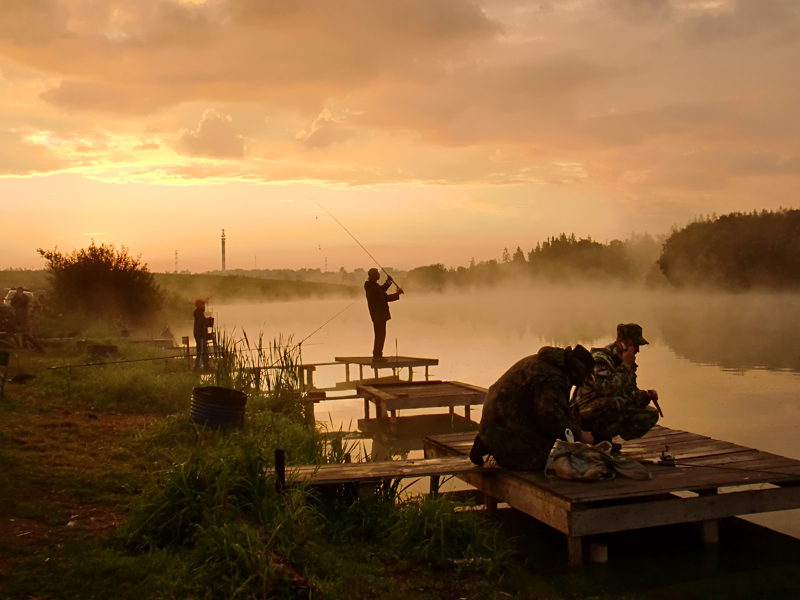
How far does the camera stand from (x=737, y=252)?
67375mm

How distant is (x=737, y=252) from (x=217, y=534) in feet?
230

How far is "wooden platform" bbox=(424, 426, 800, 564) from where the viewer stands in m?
5.84

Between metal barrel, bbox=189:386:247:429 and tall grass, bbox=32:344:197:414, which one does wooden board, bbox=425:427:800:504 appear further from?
tall grass, bbox=32:344:197:414

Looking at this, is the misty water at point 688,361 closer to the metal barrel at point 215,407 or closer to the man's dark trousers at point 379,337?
the metal barrel at point 215,407

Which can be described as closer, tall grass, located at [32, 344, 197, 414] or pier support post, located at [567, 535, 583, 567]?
pier support post, located at [567, 535, 583, 567]

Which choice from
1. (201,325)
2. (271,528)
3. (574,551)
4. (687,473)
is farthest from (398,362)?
(271,528)

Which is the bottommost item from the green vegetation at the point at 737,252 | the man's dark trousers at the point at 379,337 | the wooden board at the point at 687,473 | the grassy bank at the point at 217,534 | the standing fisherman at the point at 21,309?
the grassy bank at the point at 217,534

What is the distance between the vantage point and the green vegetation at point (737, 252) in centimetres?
6300

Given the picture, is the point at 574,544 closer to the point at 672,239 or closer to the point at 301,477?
the point at 301,477

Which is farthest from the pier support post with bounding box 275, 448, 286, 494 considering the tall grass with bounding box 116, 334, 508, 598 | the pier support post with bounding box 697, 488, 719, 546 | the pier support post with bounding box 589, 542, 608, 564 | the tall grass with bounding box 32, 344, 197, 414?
the tall grass with bounding box 32, 344, 197, 414

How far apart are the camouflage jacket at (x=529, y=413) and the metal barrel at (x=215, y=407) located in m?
3.80

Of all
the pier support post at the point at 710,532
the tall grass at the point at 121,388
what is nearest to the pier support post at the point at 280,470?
the pier support post at the point at 710,532

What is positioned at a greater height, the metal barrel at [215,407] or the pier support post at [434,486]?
the metal barrel at [215,407]

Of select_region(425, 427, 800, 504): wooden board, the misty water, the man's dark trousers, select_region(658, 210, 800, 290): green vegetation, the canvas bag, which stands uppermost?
select_region(658, 210, 800, 290): green vegetation
